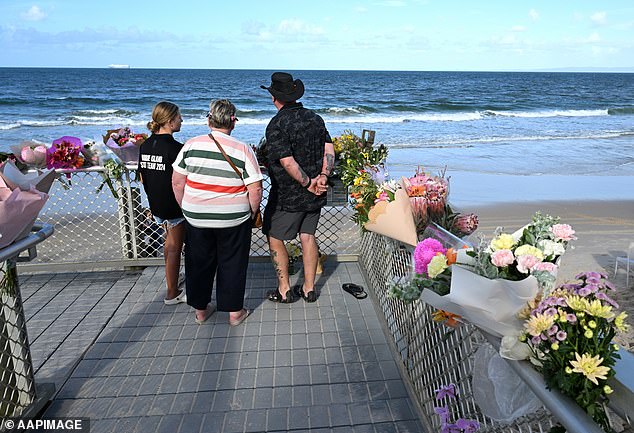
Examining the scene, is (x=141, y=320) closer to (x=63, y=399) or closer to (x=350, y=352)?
(x=63, y=399)

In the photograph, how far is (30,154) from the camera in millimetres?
4355

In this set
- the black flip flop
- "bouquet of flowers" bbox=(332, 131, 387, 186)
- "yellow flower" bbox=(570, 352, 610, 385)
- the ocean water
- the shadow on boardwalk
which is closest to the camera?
"yellow flower" bbox=(570, 352, 610, 385)

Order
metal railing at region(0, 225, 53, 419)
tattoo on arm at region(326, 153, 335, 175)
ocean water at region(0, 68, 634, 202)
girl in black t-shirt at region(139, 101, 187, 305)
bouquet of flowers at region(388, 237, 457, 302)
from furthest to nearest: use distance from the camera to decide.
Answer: ocean water at region(0, 68, 634, 202) → tattoo on arm at region(326, 153, 335, 175) → girl in black t-shirt at region(139, 101, 187, 305) → metal railing at region(0, 225, 53, 419) → bouquet of flowers at region(388, 237, 457, 302)

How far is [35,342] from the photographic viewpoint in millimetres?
3676

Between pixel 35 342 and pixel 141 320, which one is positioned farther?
pixel 141 320

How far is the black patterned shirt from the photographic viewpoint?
3.74 m

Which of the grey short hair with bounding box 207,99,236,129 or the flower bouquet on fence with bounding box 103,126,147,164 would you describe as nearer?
the grey short hair with bounding box 207,99,236,129

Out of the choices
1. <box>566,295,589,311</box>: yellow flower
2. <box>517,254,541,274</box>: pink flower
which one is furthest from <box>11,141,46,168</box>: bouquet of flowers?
<box>566,295,589,311</box>: yellow flower

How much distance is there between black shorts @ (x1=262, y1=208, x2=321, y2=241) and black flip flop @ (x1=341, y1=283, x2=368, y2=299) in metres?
0.73

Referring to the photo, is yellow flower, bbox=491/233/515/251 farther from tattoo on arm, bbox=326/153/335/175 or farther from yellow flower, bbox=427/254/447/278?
tattoo on arm, bbox=326/153/335/175

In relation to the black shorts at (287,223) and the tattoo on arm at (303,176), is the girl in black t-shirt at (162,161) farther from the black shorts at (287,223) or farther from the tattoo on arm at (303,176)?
the tattoo on arm at (303,176)

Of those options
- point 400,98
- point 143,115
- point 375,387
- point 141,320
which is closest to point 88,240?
point 141,320

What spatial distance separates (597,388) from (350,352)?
242 centimetres

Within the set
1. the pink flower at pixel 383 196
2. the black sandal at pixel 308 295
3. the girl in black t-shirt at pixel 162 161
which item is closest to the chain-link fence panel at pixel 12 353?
the girl in black t-shirt at pixel 162 161
